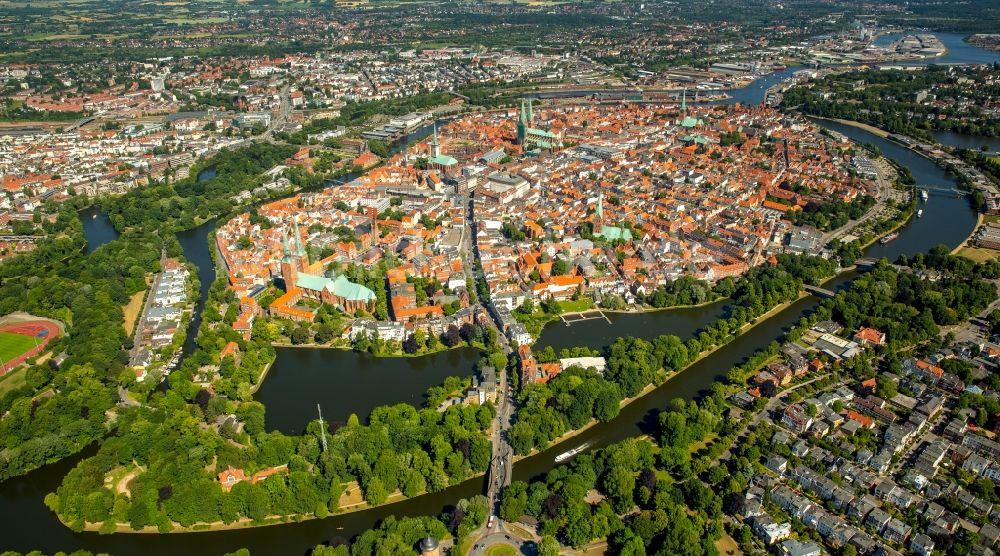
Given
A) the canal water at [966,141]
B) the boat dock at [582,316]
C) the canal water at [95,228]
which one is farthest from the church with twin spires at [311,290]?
the canal water at [966,141]

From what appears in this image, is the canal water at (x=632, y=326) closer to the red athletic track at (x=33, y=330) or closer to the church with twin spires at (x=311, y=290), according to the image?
the church with twin spires at (x=311, y=290)

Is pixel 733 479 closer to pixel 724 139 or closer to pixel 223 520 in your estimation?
pixel 223 520

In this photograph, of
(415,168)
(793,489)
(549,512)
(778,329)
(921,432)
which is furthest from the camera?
(415,168)

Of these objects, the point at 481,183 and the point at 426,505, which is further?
the point at 481,183

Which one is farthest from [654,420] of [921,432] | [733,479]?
Answer: [921,432]

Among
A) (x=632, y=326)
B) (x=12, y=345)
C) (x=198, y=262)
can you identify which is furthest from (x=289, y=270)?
(x=632, y=326)

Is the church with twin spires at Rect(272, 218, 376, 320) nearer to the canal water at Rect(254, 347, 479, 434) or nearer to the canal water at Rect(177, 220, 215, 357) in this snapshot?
the canal water at Rect(254, 347, 479, 434)

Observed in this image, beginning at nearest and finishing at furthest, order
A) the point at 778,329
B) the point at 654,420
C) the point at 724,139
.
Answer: the point at 654,420 < the point at 778,329 < the point at 724,139
